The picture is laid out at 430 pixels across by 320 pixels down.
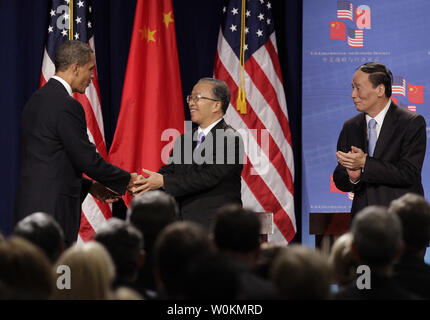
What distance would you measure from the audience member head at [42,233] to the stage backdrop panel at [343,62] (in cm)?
385

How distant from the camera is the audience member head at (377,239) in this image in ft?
7.22

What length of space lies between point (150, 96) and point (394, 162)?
2536 mm

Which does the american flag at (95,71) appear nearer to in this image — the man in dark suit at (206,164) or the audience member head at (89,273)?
the man in dark suit at (206,164)

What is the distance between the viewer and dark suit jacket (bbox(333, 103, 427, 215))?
4020 millimetres

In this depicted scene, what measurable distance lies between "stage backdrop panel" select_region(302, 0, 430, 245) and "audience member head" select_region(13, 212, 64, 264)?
3852 mm

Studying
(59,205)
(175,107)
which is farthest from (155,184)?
(175,107)

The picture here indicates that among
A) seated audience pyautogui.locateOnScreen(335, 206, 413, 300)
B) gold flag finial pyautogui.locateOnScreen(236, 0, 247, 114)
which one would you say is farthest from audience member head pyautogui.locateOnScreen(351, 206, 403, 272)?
gold flag finial pyautogui.locateOnScreen(236, 0, 247, 114)

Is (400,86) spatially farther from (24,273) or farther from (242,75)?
(24,273)

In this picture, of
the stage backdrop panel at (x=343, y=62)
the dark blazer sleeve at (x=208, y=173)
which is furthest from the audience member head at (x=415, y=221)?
the stage backdrop panel at (x=343, y=62)

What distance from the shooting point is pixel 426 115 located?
5.92 m

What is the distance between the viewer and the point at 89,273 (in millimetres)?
1939

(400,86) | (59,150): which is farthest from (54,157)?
(400,86)
